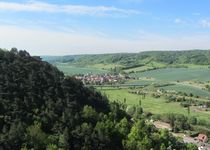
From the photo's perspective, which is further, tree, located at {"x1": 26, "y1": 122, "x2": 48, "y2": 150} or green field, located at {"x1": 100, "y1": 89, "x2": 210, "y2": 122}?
green field, located at {"x1": 100, "y1": 89, "x2": 210, "y2": 122}

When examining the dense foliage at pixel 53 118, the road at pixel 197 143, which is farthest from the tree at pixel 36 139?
the road at pixel 197 143

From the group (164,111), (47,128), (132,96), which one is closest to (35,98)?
(47,128)

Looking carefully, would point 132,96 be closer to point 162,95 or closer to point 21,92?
point 162,95

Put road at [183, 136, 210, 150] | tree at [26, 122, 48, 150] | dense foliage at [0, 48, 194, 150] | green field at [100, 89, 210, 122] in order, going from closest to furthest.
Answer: tree at [26, 122, 48, 150] < dense foliage at [0, 48, 194, 150] < road at [183, 136, 210, 150] < green field at [100, 89, 210, 122]

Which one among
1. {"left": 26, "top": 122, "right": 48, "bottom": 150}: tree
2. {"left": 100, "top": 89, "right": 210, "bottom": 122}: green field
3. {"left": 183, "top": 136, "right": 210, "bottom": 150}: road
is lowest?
{"left": 183, "top": 136, "right": 210, "bottom": 150}: road

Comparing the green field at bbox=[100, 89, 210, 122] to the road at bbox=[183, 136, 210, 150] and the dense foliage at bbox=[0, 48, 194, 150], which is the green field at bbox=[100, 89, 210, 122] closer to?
the road at bbox=[183, 136, 210, 150]

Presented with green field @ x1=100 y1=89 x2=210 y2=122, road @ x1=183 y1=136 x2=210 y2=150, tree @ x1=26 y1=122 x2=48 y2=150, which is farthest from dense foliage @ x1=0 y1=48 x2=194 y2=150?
green field @ x1=100 y1=89 x2=210 y2=122

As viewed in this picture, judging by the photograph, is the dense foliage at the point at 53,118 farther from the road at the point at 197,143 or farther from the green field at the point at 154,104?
the green field at the point at 154,104
